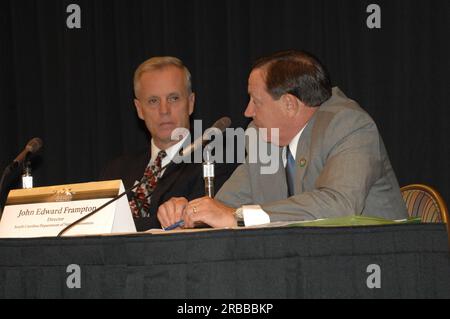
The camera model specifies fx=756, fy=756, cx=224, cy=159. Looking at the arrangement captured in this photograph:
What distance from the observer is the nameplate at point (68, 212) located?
2.35 m

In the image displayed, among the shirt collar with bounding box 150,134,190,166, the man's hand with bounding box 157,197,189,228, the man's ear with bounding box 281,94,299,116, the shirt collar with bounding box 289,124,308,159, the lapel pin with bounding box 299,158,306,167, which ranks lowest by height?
the man's hand with bounding box 157,197,189,228

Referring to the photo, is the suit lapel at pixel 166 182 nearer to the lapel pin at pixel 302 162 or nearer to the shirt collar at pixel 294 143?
the shirt collar at pixel 294 143

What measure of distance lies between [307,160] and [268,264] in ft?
3.25

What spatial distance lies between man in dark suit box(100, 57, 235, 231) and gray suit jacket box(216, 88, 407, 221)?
0.44 m

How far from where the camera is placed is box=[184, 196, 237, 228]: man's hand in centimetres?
232

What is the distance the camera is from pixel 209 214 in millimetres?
2324

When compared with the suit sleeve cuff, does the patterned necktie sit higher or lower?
lower

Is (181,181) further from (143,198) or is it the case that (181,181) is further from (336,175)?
(336,175)

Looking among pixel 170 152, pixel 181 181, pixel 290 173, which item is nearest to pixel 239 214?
pixel 290 173

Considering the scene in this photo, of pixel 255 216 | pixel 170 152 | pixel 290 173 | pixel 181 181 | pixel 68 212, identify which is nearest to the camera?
pixel 255 216

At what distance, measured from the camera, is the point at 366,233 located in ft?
5.84

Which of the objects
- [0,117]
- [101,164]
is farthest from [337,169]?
[0,117]

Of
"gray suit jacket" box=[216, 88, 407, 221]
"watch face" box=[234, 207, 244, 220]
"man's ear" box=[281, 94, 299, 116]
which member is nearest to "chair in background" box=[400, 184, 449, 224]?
"gray suit jacket" box=[216, 88, 407, 221]

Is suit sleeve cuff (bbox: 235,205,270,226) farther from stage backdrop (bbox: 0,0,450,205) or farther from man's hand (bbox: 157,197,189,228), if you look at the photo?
stage backdrop (bbox: 0,0,450,205)
